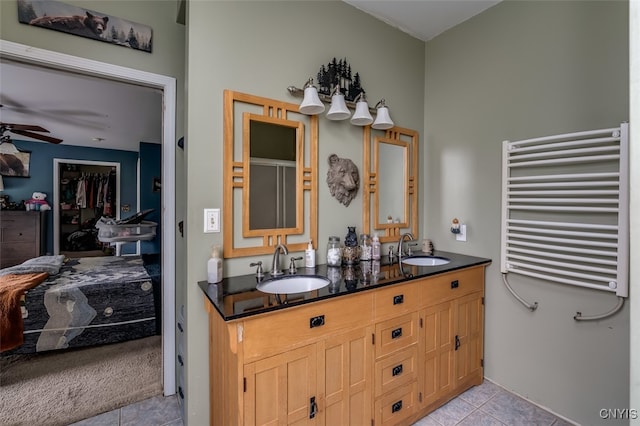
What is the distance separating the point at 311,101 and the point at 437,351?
178 cm

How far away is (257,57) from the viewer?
1771mm

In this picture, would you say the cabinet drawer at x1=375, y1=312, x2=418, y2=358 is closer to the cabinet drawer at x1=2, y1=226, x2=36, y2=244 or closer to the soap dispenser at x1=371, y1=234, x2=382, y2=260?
the soap dispenser at x1=371, y1=234, x2=382, y2=260

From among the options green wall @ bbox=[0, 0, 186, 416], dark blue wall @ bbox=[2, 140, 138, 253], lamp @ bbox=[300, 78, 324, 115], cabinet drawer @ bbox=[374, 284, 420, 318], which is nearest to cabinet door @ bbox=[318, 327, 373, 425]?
cabinet drawer @ bbox=[374, 284, 420, 318]

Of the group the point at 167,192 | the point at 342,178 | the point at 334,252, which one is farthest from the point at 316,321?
the point at 167,192

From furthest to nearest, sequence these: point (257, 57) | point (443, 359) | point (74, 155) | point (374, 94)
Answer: point (74, 155), point (374, 94), point (443, 359), point (257, 57)

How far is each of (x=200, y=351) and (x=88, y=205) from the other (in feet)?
20.1

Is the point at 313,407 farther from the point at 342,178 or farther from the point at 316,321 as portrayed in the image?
the point at 342,178

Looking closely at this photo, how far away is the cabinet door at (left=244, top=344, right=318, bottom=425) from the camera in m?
1.24

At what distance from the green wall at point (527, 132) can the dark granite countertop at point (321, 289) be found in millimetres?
444

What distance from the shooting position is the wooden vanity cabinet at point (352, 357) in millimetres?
1255

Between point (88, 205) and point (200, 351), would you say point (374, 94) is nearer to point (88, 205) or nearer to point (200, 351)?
point (200, 351)

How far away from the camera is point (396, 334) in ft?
5.54

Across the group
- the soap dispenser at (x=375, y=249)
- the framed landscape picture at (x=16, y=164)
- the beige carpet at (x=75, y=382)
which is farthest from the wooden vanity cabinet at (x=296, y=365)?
the framed landscape picture at (x=16, y=164)

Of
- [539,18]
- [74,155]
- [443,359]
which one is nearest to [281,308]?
[443,359]
